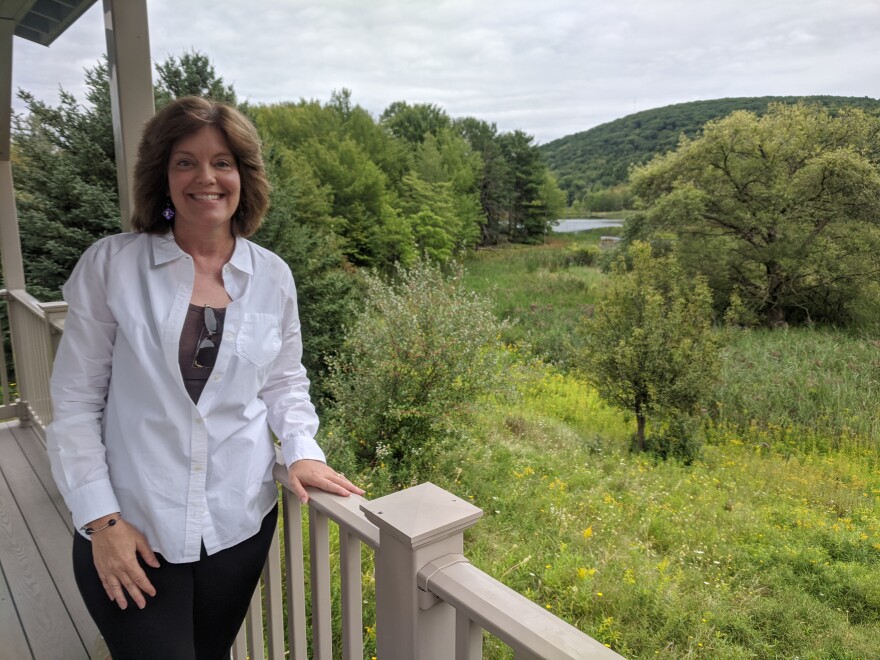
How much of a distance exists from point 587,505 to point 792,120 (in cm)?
1418

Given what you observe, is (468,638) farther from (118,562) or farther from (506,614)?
(118,562)

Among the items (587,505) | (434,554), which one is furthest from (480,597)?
(587,505)

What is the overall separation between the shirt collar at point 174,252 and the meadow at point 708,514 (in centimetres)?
278

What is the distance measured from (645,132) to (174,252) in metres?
22.2

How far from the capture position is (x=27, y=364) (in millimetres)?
3309

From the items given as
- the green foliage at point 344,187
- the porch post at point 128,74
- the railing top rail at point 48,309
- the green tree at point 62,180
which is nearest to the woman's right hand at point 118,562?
the porch post at point 128,74

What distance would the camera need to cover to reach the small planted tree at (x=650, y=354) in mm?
7293

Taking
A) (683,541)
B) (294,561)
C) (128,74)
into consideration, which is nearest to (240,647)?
(294,561)

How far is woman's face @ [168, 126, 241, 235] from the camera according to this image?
1.04 meters

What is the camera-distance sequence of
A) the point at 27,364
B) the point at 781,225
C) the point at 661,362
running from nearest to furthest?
the point at 27,364
the point at 661,362
the point at 781,225

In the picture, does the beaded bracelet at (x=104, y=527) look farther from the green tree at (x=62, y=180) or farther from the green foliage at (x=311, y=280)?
the green tree at (x=62, y=180)

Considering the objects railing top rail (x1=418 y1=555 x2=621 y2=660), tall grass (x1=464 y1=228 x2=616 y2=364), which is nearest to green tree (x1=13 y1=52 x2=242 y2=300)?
tall grass (x1=464 y1=228 x2=616 y2=364)

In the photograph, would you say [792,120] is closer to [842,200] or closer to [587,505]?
[842,200]

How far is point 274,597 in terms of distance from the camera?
1250 millimetres
